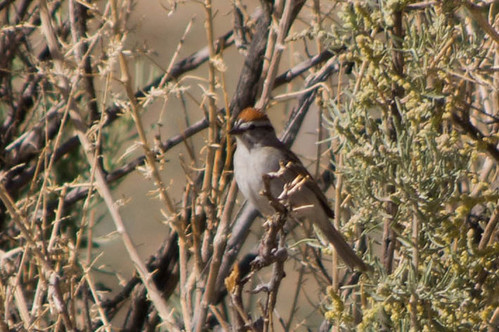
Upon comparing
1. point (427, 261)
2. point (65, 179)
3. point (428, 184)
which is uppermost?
point (65, 179)

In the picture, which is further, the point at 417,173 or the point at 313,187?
the point at 313,187

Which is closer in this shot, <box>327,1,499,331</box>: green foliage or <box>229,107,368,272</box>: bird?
<box>327,1,499,331</box>: green foliage

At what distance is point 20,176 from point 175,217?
4.84 ft

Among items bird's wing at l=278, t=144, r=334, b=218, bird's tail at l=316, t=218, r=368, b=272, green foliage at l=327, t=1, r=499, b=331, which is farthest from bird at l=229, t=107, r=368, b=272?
green foliage at l=327, t=1, r=499, b=331

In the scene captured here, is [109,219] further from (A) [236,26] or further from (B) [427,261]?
(B) [427,261]

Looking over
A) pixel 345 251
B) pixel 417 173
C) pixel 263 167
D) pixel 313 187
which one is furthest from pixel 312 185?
pixel 417 173


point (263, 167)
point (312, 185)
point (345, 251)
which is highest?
point (263, 167)

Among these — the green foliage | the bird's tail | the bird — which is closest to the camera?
the green foliage

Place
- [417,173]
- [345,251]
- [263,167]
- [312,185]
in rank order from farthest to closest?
1. [263,167]
2. [312,185]
3. [345,251]
4. [417,173]

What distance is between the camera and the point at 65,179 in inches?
177

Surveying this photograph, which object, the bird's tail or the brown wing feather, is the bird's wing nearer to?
the brown wing feather

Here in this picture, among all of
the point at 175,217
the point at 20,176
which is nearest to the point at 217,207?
the point at 175,217

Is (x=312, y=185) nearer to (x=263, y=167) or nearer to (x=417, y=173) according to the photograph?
(x=263, y=167)

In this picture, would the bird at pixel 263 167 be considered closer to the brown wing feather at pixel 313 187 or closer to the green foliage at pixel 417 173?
the brown wing feather at pixel 313 187
